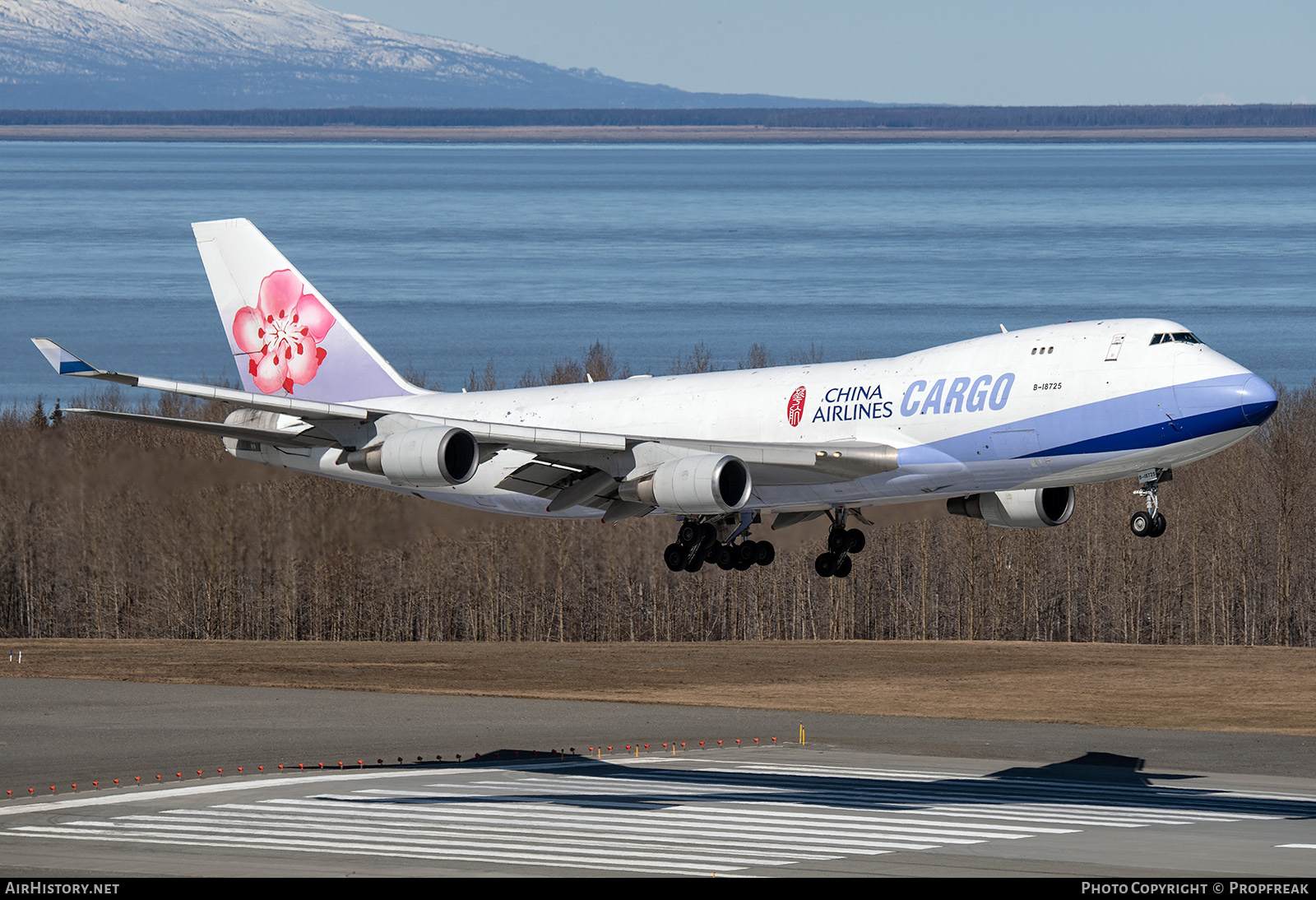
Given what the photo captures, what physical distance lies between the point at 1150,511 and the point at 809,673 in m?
63.2

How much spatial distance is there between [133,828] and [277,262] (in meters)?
22.4

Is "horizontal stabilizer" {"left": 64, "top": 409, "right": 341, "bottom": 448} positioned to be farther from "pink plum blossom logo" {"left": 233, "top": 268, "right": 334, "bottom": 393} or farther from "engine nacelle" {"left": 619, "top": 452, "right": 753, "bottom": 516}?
"engine nacelle" {"left": 619, "top": 452, "right": 753, "bottom": 516}

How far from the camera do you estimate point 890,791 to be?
235 ft

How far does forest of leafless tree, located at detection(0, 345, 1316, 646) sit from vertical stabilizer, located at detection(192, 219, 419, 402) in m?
59.2

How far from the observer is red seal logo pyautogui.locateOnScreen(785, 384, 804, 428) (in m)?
56.4

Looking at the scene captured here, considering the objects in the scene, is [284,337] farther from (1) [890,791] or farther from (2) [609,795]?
(1) [890,791]

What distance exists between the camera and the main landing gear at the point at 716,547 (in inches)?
2274

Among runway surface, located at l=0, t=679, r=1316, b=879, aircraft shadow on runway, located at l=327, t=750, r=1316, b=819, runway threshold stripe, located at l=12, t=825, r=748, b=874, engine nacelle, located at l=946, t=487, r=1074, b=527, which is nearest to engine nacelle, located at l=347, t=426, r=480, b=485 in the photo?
runway surface, located at l=0, t=679, r=1316, b=879

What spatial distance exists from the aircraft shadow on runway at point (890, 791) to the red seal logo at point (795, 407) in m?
18.8

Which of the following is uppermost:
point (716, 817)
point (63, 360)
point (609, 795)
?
point (63, 360)

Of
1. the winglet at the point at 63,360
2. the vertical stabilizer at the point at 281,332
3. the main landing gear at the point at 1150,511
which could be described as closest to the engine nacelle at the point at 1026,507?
the main landing gear at the point at 1150,511

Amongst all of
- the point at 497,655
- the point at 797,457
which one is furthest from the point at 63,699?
the point at 797,457

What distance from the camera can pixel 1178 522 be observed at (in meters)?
131

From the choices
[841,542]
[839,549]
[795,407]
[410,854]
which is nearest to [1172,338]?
[795,407]
